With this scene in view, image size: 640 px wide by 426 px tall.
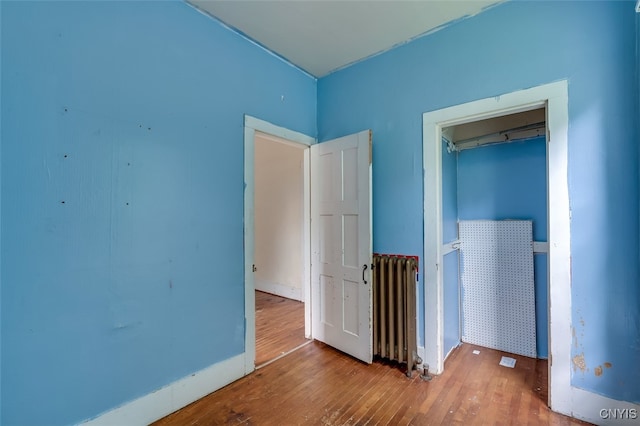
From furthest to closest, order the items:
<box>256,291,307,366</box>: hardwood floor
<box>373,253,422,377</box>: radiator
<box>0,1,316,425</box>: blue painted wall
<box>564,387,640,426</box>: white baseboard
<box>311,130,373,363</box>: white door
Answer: <box>256,291,307,366</box>: hardwood floor < <box>311,130,373,363</box>: white door < <box>373,253,422,377</box>: radiator < <box>564,387,640,426</box>: white baseboard < <box>0,1,316,425</box>: blue painted wall

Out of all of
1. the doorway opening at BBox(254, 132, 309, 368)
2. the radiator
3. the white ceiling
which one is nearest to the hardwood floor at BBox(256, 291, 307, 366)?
the doorway opening at BBox(254, 132, 309, 368)

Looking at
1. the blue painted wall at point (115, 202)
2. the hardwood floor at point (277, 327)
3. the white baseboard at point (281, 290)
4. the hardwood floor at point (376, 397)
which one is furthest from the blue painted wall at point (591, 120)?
the white baseboard at point (281, 290)

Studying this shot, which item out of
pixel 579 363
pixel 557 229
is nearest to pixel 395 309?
pixel 579 363

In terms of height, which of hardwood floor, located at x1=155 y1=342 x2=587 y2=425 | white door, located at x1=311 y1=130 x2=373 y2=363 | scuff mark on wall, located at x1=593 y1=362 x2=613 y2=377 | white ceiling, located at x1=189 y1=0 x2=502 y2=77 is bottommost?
hardwood floor, located at x1=155 y1=342 x2=587 y2=425

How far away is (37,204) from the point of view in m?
1.54

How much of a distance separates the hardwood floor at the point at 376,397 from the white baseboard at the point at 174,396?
58 mm

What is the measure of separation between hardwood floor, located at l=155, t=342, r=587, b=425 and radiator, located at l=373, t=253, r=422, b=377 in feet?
0.49

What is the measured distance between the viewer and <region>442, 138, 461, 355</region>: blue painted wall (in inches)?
108

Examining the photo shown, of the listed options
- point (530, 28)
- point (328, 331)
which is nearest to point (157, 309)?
point (328, 331)

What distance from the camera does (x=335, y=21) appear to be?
2375 mm

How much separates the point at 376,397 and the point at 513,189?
233 centimetres

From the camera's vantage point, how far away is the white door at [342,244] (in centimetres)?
266

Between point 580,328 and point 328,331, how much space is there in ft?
6.66

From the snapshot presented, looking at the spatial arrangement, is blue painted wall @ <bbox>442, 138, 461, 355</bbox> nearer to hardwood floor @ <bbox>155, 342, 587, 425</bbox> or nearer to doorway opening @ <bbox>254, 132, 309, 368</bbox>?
hardwood floor @ <bbox>155, 342, 587, 425</bbox>
